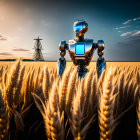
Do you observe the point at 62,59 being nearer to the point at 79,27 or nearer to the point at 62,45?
the point at 62,45

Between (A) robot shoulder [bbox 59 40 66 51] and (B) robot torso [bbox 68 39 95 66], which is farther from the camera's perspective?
(A) robot shoulder [bbox 59 40 66 51]

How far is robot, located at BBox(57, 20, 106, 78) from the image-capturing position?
→ 178 cm

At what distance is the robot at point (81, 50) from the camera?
1.78 m

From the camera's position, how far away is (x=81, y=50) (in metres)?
1.77

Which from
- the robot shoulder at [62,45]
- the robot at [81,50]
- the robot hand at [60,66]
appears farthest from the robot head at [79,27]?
the robot hand at [60,66]

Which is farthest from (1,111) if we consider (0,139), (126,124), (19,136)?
(126,124)

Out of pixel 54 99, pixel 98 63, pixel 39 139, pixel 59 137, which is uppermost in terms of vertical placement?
pixel 98 63

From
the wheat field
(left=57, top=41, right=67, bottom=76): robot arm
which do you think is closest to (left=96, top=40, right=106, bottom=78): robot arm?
(left=57, top=41, right=67, bottom=76): robot arm

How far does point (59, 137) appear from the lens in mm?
303

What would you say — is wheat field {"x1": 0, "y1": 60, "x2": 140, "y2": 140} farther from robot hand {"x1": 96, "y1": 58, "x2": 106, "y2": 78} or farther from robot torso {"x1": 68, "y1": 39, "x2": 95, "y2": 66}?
robot torso {"x1": 68, "y1": 39, "x2": 95, "y2": 66}

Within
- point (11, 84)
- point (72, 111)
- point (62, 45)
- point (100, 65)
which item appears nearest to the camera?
point (72, 111)

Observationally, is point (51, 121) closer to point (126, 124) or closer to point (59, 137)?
point (59, 137)

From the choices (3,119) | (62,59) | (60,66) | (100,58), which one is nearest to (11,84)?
(3,119)

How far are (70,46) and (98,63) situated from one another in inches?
21.4
